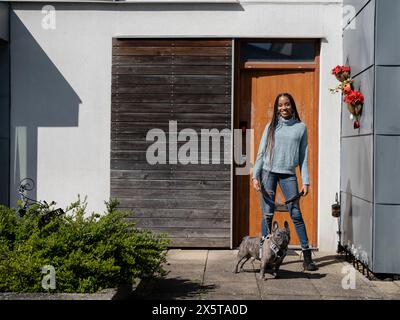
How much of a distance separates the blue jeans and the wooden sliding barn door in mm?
1420

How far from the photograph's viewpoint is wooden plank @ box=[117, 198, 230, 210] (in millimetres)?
→ 9453

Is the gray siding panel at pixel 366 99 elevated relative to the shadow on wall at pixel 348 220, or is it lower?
elevated

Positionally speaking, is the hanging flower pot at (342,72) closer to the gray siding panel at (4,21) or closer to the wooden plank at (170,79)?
the wooden plank at (170,79)

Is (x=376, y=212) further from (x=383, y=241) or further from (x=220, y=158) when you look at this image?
(x=220, y=158)

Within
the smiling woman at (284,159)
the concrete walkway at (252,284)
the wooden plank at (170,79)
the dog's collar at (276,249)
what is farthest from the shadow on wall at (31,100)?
the dog's collar at (276,249)

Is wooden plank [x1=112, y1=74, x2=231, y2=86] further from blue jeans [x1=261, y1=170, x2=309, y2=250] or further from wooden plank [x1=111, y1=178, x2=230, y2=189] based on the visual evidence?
blue jeans [x1=261, y1=170, x2=309, y2=250]

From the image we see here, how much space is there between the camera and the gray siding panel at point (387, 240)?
24.3 feet

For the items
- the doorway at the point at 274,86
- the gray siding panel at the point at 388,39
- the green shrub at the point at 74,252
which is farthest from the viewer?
the doorway at the point at 274,86

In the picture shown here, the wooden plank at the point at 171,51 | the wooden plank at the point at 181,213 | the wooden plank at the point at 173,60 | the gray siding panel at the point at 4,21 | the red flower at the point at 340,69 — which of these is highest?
the gray siding panel at the point at 4,21

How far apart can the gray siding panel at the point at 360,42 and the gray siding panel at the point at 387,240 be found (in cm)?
162

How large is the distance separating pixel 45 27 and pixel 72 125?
139cm

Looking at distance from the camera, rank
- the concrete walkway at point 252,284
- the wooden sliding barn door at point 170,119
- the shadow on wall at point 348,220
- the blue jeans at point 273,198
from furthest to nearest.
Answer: the wooden sliding barn door at point 170,119 → the shadow on wall at point 348,220 → the blue jeans at point 273,198 → the concrete walkway at point 252,284

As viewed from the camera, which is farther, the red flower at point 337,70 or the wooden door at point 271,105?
the wooden door at point 271,105

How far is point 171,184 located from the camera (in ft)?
31.1
